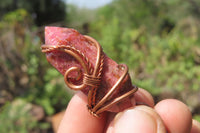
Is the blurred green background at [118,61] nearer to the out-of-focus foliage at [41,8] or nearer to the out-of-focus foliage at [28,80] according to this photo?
the out-of-focus foliage at [28,80]

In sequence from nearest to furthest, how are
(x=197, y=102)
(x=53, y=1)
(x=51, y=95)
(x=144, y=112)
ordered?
(x=144, y=112) < (x=197, y=102) < (x=51, y=95) < (x=53, y=1)

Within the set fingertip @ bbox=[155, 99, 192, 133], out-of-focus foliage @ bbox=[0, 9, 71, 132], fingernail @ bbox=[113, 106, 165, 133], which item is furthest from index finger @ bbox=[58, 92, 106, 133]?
out-of-focus foliage @ bbox=[0, 9, 71, 132]

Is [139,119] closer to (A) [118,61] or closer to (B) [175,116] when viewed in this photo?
(B) [175,116]

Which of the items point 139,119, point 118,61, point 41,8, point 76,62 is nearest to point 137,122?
point 139,119

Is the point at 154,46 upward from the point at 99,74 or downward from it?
downward

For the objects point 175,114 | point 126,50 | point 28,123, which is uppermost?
point 175,114

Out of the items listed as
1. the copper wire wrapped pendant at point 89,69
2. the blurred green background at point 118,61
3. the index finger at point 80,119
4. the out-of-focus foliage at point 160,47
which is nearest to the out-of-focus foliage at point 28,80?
the blurred green background at point 118,61

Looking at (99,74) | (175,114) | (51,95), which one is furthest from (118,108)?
(51,95)

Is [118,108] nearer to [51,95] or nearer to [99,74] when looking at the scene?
[99,74]
